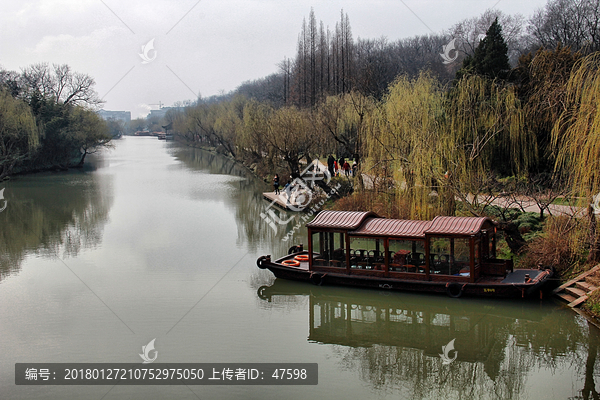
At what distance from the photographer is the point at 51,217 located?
2311cm

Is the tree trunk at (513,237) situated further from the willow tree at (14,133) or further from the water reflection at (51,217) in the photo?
the willow tree at (14,133)

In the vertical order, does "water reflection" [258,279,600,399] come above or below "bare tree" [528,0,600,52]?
below

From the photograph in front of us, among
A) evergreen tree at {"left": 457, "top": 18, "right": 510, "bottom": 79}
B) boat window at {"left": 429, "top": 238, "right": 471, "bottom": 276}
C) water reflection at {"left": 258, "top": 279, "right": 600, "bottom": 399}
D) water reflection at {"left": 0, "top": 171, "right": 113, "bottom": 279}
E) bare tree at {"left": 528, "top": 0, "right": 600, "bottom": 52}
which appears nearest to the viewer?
water reflection at {"left": 258, "top": 279, "right": 600, "bottom": 399}

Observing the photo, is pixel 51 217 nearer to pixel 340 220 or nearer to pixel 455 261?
pixel 340 220

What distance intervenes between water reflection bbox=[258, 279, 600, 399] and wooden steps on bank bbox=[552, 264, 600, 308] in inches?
13.5

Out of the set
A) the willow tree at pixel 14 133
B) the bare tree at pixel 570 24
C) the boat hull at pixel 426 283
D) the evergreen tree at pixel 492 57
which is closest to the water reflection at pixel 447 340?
the boat hull at pixel 426 283

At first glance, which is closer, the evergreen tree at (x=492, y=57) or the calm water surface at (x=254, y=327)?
the calm water surface at (x=254, y=327)

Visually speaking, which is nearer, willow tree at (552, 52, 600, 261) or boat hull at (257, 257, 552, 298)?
willow tree at (552, 52, 600, 261)

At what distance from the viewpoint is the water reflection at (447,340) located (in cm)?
855

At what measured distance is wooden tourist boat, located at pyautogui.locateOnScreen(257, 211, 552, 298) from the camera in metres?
11.5

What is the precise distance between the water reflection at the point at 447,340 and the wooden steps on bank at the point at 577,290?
342 millimetres
